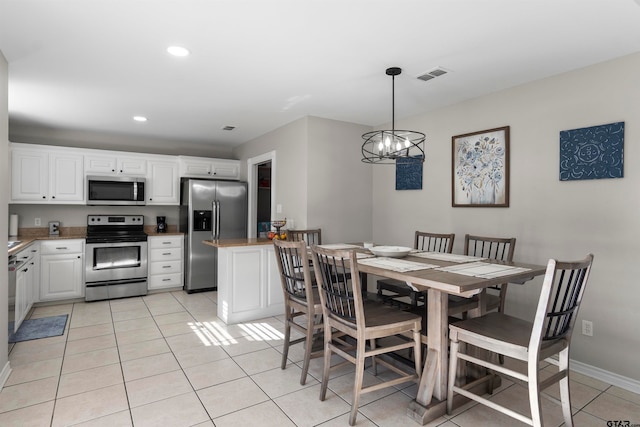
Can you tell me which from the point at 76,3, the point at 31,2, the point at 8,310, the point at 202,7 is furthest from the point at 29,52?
the point at 8,310

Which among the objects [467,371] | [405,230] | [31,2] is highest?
[31,2]

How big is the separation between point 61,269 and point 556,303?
206 inches

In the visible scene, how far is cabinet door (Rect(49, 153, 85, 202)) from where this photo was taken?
15.1 ft

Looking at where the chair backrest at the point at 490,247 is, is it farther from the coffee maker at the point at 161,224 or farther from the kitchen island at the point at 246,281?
the coffee maker at the point at 161,224

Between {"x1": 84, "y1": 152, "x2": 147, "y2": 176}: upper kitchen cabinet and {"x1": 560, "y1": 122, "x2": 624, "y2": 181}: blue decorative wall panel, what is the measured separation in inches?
204

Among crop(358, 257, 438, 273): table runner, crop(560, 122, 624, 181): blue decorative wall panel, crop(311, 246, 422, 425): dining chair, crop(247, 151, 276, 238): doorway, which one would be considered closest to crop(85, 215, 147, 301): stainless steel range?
crop(247, 151, 276, 238): doorway

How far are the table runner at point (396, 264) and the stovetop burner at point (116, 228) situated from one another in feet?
12.3

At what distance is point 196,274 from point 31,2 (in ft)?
12.5

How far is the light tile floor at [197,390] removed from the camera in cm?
208

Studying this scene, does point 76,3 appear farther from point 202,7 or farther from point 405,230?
point 405,230

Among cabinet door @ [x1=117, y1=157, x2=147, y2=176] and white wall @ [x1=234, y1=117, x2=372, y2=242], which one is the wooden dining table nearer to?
white wall @ [x1=234, y1=117, x2=372, y2=242]

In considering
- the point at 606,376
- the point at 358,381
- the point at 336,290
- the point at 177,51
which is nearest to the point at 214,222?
the point at 177,51

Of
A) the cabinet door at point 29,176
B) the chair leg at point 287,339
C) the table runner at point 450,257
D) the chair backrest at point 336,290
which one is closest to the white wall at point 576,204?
the table runner at point 450,257

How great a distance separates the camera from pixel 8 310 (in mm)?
2770
